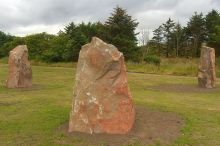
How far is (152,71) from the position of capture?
33906 mm

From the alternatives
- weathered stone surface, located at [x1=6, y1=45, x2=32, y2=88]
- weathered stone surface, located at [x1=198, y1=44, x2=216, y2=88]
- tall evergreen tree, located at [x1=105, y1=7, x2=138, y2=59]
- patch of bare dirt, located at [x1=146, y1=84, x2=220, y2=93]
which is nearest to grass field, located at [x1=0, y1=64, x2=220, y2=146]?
patch of bare dirt, located at [x1=146, y1=84, x2=220, y2=93]

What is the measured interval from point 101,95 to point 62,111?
346 cm

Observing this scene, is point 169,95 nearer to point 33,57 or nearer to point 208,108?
point 208,108

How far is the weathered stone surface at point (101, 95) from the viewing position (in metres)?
9.98

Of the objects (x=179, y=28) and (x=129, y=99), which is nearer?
(x=129, y=99)

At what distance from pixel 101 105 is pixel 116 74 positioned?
88 centimetres

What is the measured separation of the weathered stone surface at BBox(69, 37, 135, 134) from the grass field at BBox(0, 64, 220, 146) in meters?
0.69

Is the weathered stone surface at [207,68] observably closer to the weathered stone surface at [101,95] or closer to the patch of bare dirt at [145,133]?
the patch of bare dirt at [145,133]

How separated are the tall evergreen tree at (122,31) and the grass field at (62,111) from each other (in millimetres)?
22881

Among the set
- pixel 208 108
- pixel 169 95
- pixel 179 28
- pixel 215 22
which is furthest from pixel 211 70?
pixel 179 28

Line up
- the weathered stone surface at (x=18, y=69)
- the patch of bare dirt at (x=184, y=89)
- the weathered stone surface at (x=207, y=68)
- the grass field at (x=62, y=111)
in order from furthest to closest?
the weathered stone surface at (x=207, y=68)
the patch of bare dirt at (x=184, y=89)
the weathered stone surface at (x=18, y=69)
the grass field at (x=62, y=111)

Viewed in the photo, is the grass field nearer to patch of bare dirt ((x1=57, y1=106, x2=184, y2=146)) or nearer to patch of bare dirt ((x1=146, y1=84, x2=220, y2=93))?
patch of bare dirt ((x1=146, y1=84, x2=220, y2=93))

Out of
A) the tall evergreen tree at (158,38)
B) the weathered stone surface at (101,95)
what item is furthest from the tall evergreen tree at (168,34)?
the weathered stone surface at (101,95)

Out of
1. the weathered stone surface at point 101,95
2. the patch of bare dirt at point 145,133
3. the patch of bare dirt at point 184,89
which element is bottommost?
the patch of bare dirt at point 145,133
